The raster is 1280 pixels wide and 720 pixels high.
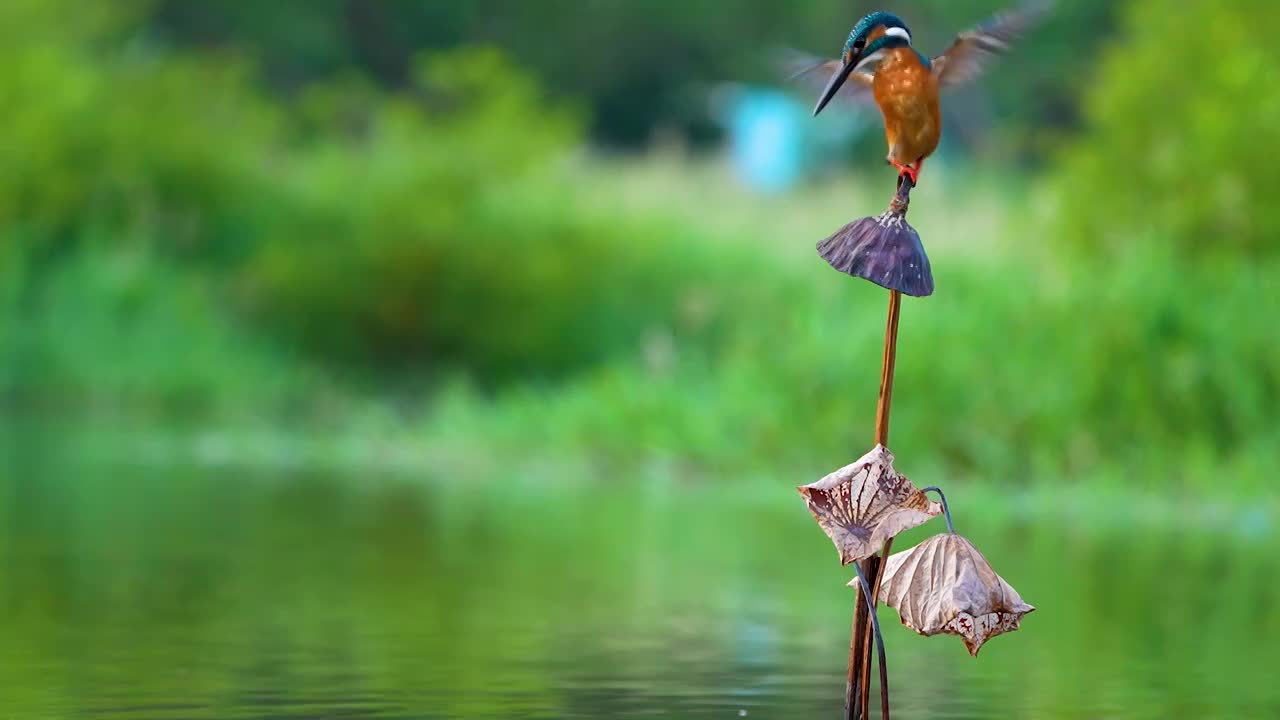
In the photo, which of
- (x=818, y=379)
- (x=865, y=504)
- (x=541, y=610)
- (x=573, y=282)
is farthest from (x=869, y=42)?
(x=573, y=282)

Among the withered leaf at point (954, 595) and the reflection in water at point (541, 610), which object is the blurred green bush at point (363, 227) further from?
the withered leaf at point (954, 595)

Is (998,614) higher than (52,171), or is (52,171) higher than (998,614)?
(52,171)

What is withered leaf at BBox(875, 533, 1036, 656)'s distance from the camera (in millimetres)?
4039

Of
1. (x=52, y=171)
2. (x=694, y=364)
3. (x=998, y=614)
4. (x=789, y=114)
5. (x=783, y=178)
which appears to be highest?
(x=789, y=114)

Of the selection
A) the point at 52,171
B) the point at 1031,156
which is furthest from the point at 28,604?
the point at 1031,156

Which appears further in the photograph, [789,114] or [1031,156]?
[789,114]

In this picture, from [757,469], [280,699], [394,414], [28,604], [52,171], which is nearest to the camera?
→ [280,699]

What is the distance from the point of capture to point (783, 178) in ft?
106

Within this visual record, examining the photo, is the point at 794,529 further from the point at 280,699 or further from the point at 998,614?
the point at 998,614

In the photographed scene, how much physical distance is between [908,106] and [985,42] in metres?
0.24

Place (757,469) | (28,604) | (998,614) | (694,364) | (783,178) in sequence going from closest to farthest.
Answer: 1. (998,614)
2. (28,604)
3. (757,469)
4. (694,364)
5. (783,178)

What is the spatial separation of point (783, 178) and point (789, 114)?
468cm

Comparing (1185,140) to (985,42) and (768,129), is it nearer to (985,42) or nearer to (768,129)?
(985,42)

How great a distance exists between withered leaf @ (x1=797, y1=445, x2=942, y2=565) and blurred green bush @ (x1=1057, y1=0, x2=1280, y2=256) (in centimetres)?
949
